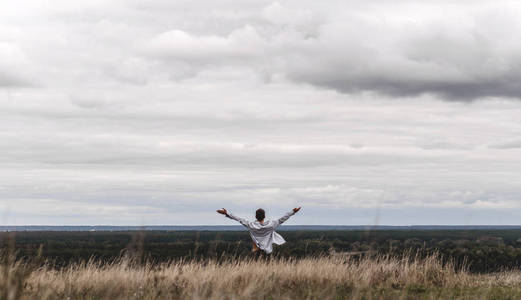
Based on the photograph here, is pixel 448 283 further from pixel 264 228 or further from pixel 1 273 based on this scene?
pixel 1 273

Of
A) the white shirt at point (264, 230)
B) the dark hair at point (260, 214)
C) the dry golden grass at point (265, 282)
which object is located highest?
the dark hair at point (260, 214)

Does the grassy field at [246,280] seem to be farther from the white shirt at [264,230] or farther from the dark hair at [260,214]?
the dark hair at [260,214]

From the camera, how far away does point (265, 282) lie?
1112 cm

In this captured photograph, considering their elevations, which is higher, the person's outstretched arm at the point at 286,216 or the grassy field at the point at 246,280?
the person's outstretched arm at the point at 286,216

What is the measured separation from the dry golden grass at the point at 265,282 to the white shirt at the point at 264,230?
374mm

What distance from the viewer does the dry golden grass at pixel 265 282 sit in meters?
9.59

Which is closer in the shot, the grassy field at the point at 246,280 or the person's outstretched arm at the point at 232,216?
the grassy field at the point at 246,280

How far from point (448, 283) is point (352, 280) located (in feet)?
7.30

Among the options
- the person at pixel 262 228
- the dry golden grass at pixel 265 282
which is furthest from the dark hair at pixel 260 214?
the dry golden grass at pixel 265 282

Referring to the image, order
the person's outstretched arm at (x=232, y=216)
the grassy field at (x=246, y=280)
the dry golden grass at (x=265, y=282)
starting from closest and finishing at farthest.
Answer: the grassy field at (x=246, y=280) < the dry golden grass at (x=265, y=282) < the person's outstretched arm at (x=232, y=216)

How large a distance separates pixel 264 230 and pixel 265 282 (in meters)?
2.39

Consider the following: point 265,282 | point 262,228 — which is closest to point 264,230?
point 262,228

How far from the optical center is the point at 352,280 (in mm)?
12484

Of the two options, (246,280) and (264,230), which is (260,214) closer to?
(264,230)
